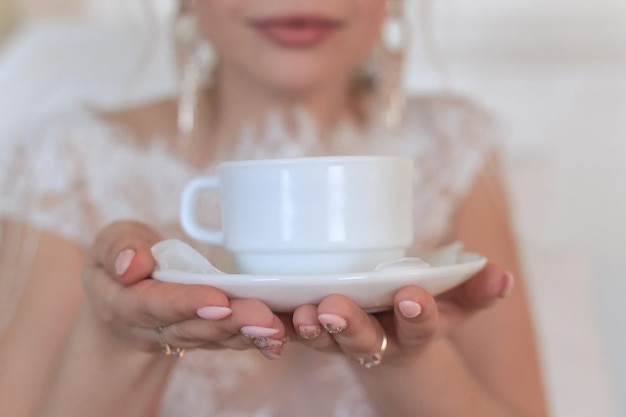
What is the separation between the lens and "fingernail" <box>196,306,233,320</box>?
402mm

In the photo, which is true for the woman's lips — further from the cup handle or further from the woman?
the cup handle

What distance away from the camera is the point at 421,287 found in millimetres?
426

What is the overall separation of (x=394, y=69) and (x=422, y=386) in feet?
1.87

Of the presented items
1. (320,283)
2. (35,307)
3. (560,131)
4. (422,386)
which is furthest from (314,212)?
(560,131)

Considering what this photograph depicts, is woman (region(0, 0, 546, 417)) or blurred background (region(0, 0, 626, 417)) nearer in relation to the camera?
woman (region(0, 0, 546, 417))

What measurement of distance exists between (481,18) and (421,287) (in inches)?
38.1

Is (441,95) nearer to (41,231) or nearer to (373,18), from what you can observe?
(373,18)

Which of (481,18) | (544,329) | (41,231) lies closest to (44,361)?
(41,231)

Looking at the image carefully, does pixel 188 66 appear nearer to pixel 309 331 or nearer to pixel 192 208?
pixel 192 208

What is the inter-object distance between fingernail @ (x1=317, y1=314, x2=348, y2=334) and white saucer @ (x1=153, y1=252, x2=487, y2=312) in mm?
16

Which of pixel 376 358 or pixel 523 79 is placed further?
pixel 523 79

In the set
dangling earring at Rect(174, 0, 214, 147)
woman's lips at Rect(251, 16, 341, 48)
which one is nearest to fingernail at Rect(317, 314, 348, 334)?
woman's lips at Rect(251, 16, 341, 48)

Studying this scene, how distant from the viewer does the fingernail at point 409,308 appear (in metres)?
0.41

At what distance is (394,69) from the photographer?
102 cm
